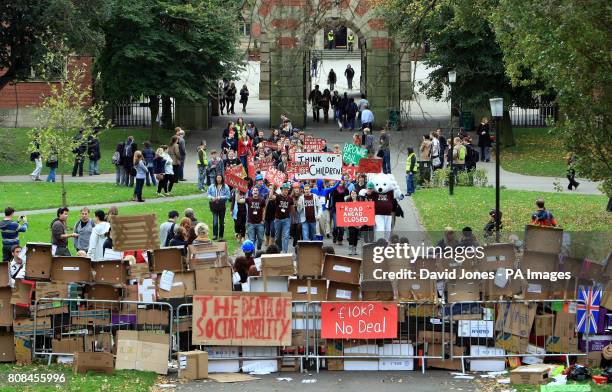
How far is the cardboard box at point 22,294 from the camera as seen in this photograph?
58.2ft

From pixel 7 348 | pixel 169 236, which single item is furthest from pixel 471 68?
pixel 7 348

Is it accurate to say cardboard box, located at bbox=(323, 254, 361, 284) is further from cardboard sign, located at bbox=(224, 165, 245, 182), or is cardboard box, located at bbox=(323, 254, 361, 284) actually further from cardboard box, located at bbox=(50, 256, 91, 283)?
cardboard sign, located at bbox=(224, 165, 245, 182)

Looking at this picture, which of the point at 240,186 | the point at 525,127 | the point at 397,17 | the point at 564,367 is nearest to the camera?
the point at 564,367

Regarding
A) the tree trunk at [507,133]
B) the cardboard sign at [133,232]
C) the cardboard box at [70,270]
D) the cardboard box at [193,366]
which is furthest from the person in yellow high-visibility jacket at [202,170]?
the cardboard box at [193,366]

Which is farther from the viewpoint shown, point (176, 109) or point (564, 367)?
point (176, 109)

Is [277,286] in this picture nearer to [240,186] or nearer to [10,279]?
[10,279]

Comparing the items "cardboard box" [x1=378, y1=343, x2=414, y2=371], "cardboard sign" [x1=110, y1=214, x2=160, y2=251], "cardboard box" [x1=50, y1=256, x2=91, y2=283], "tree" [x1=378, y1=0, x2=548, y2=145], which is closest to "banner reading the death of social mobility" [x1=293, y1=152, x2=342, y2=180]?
"cardboard sign" [x1=110, y1=214, x2=160, y2=251]

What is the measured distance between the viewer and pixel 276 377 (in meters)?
17.3

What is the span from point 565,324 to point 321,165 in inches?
450

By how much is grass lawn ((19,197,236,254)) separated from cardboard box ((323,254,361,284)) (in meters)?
8.67

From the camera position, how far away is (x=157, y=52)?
45.3m

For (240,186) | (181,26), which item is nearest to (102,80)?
(181,26)

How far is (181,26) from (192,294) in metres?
29.6

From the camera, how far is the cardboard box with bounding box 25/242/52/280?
59.3 ft
